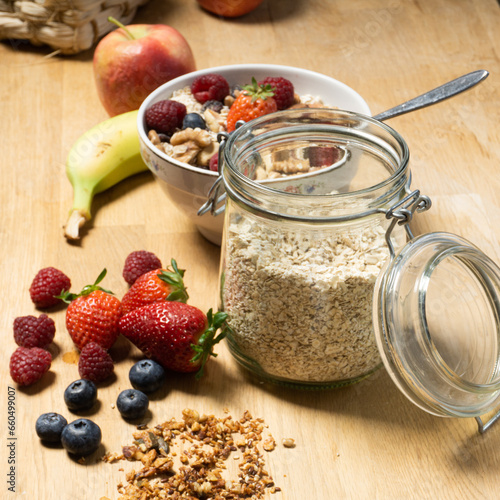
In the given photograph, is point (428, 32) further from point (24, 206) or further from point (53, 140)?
point (24, 206)

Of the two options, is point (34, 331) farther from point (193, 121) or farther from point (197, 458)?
point (193, 121)

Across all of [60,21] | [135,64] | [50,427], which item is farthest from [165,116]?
[60,21]

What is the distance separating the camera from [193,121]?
1098 mm

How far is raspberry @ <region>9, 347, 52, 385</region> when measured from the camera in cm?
88

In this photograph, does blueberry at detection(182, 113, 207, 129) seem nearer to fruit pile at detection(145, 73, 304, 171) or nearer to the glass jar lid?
fruit pile at detection(145, 73, 304, 171)

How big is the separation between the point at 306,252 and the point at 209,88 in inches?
18.8

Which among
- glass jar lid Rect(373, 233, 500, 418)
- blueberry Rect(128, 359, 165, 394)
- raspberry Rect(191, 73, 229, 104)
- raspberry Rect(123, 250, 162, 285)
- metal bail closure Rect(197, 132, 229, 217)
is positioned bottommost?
raspberry Rect(123, 250, 162, 285)

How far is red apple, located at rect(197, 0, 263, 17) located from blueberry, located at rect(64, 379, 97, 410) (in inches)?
44.8

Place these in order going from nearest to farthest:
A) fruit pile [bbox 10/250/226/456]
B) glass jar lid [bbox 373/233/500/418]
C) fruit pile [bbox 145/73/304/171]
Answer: glass jar lid [bbox 373/233/500/418]
fruit pile [bbox 10/250/226/456]
fruit pile [bbox 145/73/304/171]

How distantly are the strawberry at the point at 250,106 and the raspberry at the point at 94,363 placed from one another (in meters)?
0.40

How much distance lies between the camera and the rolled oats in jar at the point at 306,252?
770 millimetres

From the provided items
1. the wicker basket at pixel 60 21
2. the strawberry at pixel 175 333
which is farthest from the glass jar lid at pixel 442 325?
the wicker basket at pixel 60 21

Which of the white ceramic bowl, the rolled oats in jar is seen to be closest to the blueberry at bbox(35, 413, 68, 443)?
the rolled oats in jar

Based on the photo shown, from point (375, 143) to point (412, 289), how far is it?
222 millimetres
